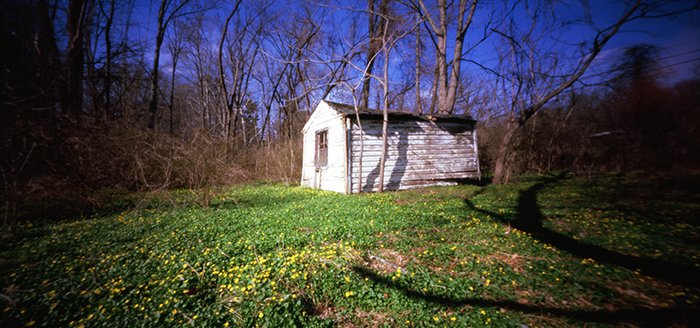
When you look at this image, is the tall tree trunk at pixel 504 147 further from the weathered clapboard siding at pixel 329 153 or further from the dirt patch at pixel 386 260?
the dirt patch at pixel 386 260

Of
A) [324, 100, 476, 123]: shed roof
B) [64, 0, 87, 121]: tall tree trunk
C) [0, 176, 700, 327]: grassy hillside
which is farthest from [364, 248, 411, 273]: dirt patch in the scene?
[64, 0, 87, 121]: tall tree trunk

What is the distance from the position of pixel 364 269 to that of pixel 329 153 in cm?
797

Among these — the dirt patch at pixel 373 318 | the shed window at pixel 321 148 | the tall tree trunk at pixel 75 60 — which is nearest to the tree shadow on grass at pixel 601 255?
the dirt patch at pixel 373 318

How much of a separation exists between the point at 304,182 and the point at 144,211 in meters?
7.50

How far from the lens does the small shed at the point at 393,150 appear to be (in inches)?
374

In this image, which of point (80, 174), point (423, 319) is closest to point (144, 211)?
point (80, 174)

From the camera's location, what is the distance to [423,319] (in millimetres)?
2213

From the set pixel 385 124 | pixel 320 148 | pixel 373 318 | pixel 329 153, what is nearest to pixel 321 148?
pixel 320 148

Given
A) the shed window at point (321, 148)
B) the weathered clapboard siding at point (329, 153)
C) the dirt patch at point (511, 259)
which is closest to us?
the dirt patch at point (511, 259)

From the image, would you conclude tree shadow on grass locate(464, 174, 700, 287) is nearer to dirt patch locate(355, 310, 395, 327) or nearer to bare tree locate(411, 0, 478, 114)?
dirt patch locate(355, 310, 395, 327)

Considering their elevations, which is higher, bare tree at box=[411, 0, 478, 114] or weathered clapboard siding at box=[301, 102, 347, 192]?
bare tree at box=[411, 0, 478, 114]

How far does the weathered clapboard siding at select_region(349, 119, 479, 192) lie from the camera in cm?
966

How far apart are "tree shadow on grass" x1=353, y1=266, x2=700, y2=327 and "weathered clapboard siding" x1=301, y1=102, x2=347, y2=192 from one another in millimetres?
7003

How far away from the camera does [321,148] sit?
12000 millimetres
